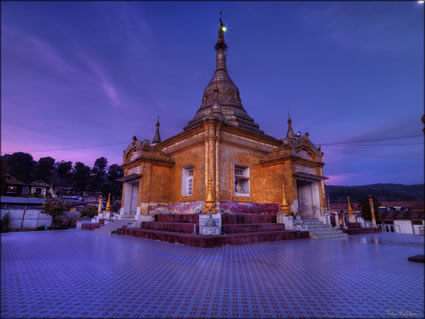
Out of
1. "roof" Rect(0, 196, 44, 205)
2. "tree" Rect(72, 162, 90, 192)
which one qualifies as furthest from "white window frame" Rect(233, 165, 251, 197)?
"tree" Rect(72, 162, 90, 192)

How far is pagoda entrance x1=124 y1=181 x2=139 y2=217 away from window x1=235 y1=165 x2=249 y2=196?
29.3 feet

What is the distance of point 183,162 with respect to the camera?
16.0 metres

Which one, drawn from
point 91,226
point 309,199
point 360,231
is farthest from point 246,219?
point 91,226

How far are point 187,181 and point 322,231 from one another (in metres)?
9.26

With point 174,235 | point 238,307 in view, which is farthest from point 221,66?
point 238,307

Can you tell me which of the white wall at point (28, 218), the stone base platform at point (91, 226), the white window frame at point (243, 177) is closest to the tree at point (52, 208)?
the white wall at point (28, 218)

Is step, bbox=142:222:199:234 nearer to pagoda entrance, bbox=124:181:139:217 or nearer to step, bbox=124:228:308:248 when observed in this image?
step, bbox=124:228:308:248

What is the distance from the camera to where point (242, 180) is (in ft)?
52.1

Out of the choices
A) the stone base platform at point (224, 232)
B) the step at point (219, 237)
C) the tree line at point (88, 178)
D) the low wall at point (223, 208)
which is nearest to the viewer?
the step at point (219, 237)

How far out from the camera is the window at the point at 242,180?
15371 millimetres

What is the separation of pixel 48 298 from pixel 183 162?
1297cm

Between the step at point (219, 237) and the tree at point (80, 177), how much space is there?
53863 millimetres

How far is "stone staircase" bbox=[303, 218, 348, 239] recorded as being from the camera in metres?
12.5

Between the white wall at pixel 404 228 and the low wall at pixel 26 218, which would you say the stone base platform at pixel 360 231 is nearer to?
the white wall at pixel 404 228
